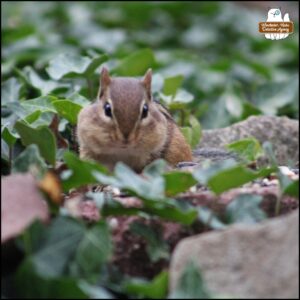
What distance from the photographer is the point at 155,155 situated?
164 inches

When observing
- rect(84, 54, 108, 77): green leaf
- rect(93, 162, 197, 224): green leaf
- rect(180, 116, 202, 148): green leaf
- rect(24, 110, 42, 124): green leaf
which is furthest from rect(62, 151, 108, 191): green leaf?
rect(84, 54, 108, 77): green leaf

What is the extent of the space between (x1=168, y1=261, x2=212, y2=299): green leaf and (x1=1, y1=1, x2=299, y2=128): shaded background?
9.26ft

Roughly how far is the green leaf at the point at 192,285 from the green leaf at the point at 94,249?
0.26 metres

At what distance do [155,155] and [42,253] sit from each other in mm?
1390

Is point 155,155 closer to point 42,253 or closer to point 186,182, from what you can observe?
point 186,182

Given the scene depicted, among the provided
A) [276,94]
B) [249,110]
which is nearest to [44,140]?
[249,110]

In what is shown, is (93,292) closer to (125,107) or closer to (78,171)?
(78,171)

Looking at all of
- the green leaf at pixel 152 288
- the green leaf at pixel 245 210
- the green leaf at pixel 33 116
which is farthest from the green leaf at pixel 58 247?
the green leaf at pixel 33 116

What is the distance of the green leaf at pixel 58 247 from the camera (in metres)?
2.83

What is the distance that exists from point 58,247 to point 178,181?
526 mm

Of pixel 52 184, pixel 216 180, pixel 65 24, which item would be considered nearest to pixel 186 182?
pixel 216 180

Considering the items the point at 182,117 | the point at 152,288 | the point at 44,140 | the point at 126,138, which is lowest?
the point at 182,117

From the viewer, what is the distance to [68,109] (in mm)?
4570

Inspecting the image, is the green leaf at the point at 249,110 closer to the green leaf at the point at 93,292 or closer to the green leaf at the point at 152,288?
the green leaf at the point at 152,288
